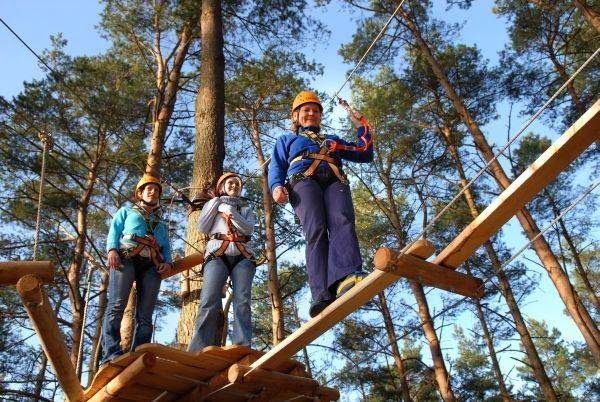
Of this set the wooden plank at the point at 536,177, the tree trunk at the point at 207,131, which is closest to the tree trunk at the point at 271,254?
the tree trunk at the point at 207,131

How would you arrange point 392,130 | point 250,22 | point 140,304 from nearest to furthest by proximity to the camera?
point 140,304
point 250,22
point 392,130

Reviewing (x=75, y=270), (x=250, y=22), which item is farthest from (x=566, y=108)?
(x=75, y=270)

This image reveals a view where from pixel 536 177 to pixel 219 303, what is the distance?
211 centimetres

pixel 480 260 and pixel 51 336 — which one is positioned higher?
pixel 480 260

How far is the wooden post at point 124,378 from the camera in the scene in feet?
9.64

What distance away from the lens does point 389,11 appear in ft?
41.4

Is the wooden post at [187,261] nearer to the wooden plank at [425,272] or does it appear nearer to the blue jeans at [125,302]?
the blue jeans at [125,302]

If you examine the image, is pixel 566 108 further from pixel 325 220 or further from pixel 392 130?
pixel 325 220

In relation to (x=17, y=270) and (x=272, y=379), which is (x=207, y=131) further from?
(x=17, y=270)

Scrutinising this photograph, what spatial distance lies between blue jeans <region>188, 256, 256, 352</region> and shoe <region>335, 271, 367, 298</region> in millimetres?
732

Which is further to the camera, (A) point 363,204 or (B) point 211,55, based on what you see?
(A) point 363,204

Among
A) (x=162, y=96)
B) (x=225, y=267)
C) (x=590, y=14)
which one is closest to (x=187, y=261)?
(x=225, y=267)

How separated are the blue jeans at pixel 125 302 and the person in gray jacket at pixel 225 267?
1.56ft

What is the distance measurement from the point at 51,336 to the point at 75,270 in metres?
8.46
